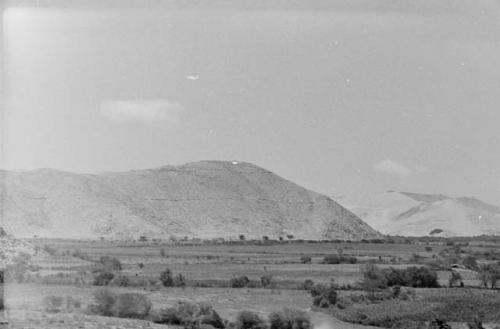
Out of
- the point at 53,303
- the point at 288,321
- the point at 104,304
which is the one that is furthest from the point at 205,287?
the point at 288,321

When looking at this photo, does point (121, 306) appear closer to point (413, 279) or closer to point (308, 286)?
point (308, 286)

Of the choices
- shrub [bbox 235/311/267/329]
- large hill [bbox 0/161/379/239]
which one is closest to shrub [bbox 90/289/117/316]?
shrub [bbox 235/311/267/329]

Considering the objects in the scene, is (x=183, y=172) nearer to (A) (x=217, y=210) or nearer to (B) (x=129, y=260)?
(A) (x=217, y=210)

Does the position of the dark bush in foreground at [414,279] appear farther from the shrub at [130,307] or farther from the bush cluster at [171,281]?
the shrub at [130,307]

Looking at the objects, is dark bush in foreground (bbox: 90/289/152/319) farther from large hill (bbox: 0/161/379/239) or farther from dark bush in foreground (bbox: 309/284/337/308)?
large hill (bbox: 0/161/379/239)

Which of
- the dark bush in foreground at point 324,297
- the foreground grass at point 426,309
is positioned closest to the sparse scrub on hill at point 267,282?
the dark bush in foreground at point 324,297

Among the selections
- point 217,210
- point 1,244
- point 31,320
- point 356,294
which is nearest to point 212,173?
point 217,210
